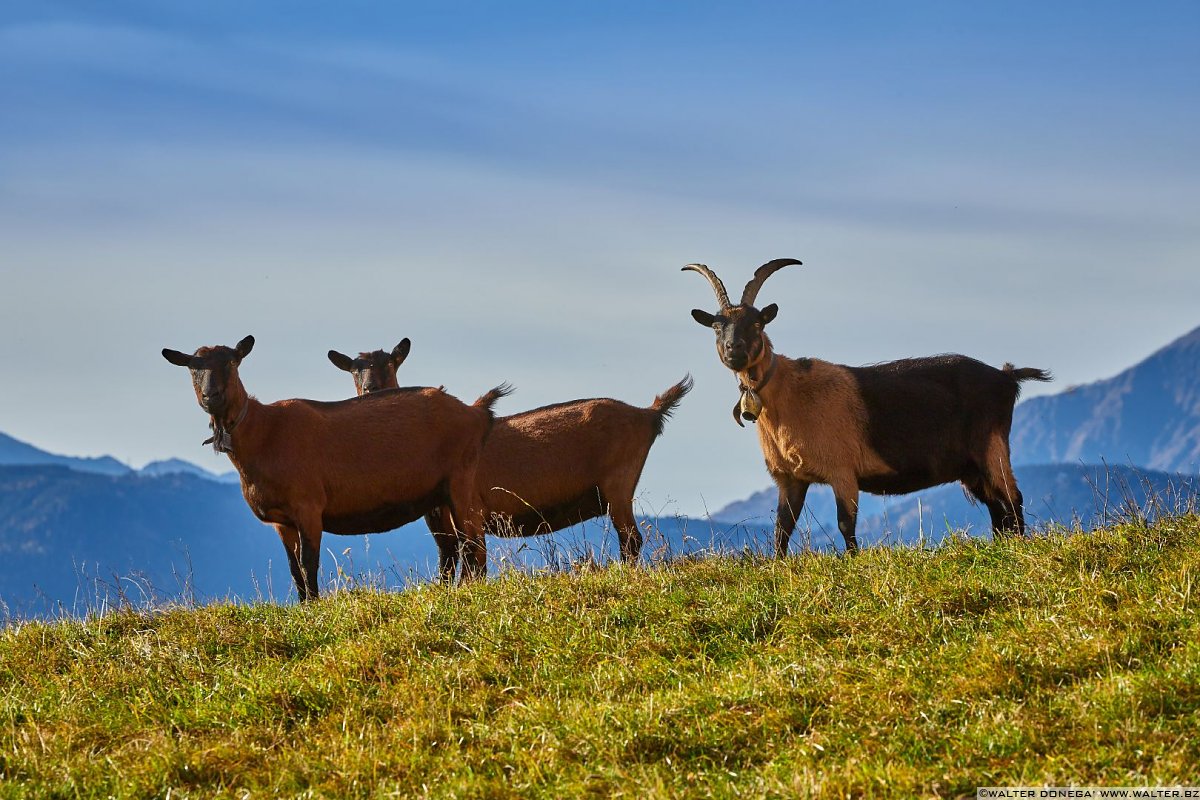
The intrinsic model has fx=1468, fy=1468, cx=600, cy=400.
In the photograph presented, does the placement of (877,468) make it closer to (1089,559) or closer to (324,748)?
(1089,559)

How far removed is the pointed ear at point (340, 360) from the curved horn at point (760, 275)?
6.31 metres

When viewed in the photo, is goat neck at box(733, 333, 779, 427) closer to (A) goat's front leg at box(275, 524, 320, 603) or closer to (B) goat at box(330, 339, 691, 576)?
(B) goat at box(330, 339, 691, 576)

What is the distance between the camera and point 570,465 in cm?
1487

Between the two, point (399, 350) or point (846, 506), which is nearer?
point (846, 506)

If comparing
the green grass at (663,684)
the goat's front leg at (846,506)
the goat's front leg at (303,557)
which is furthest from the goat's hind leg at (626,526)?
the green grass at (663,684)

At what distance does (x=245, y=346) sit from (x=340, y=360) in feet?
18.0

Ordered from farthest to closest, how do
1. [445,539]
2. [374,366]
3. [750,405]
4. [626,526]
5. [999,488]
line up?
[374,366] → [626,526] → [445,539] → [999,488] → [750,405]

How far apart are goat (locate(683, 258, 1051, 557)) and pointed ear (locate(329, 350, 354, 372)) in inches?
243

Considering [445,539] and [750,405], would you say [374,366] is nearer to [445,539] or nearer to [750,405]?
[445,539]

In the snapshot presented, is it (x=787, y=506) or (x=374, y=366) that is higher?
(x=374, y=366)

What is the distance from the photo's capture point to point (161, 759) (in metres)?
7.02

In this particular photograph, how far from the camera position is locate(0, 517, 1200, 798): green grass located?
6.38 metres

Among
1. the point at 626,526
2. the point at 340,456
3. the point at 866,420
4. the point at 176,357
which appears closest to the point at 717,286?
the point at 866,420

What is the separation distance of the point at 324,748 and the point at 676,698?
1.72m
